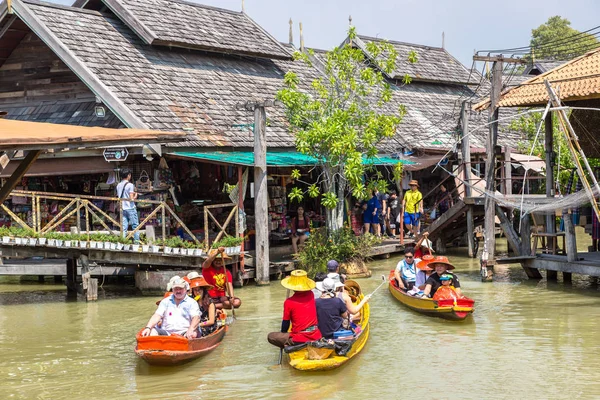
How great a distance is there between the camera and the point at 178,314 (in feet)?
41.7

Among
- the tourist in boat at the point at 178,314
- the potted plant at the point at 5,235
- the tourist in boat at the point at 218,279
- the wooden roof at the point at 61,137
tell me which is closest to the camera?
the wooden roof at the point at 61,137

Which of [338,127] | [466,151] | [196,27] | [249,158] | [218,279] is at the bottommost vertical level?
[218,279]

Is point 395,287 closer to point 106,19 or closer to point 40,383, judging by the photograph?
point 40,383

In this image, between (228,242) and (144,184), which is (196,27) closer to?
(144,184)

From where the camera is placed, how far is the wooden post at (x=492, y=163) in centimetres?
1894

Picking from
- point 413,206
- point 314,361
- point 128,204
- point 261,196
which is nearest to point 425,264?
point 261,196

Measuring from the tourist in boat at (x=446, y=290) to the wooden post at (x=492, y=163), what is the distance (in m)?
4.02

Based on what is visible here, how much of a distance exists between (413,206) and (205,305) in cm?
1063

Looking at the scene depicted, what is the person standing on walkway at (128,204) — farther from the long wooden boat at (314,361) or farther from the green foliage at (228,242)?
the long wooden boat at (314,361)

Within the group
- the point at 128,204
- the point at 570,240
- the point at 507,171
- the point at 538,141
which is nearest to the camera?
the point at 570,240

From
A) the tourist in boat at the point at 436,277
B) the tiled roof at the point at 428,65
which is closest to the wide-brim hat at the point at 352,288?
the tourist in boat at the point at 436,277

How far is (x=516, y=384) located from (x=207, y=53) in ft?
53.8

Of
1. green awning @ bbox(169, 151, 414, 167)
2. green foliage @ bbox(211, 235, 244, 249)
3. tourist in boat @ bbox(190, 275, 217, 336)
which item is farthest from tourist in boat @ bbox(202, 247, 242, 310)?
green awning @ bbox(169, 151, 414, 167)

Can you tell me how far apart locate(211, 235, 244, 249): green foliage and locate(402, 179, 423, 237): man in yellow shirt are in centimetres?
609
